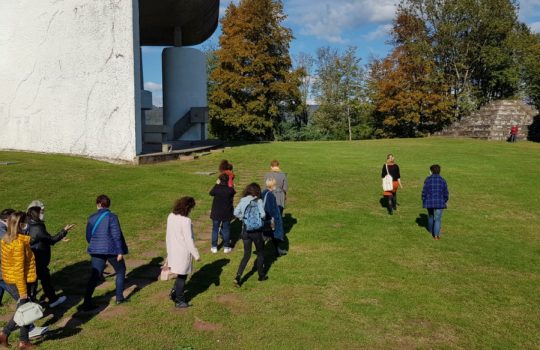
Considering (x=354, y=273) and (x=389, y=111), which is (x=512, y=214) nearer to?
(x=354, y=273)

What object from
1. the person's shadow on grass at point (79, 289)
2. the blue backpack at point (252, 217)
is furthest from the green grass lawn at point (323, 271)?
the blue backpack at point (252, 217)

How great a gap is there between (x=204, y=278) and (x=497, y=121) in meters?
37.9

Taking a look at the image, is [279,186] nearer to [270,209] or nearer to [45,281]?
[270,209]

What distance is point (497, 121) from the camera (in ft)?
128

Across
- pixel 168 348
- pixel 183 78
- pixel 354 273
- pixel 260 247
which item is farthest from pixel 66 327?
pixel 183 78

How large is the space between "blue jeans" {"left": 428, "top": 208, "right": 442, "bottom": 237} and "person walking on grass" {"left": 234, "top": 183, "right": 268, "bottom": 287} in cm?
498

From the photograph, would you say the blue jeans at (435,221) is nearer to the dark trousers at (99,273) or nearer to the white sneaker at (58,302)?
the dark trousers at (99,273)

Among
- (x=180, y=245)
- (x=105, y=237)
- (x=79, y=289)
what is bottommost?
(x=79, y=289)

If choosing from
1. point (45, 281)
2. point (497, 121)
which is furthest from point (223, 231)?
point (497, 121)

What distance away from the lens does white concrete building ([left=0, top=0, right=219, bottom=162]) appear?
20.0 metres

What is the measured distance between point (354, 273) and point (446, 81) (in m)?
41.4

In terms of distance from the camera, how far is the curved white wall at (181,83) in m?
34.2

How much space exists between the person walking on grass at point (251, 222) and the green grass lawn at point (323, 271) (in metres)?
0.32

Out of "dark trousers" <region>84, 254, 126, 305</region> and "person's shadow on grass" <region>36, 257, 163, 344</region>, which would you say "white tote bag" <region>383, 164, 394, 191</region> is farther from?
"dark trousers" <region>84, 254, 126, 305</region>
